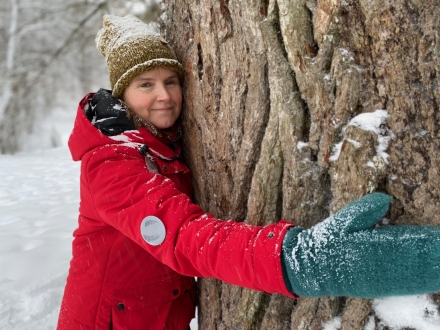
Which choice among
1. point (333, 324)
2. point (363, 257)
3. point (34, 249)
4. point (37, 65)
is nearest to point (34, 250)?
point (34, 249)

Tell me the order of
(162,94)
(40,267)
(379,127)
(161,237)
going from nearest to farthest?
(379,127) < (161,237) < (162,94) < (40,267)

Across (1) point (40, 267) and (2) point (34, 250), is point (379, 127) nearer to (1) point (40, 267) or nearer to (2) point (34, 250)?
(1) point (40, 267)

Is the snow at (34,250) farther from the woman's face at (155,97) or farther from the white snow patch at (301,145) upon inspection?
the white snow patch at (301,145)

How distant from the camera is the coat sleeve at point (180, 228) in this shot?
106 cm

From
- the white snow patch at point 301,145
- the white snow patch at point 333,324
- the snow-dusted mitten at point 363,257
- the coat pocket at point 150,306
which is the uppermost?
the white snow patch at point 301,145

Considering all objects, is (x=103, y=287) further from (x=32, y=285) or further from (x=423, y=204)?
(x=32, y=285)

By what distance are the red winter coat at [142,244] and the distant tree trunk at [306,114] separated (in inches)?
9.1

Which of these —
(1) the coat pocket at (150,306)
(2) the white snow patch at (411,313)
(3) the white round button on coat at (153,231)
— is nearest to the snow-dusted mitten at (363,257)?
(2) the white snow patch at (411,313)

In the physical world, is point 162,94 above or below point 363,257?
above

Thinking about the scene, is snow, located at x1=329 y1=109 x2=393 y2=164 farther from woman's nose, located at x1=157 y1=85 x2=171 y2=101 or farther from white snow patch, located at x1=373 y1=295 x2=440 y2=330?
woman's nose, located at x1=157 y1=85 x2=171 y2=101

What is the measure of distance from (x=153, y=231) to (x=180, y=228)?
9 cm

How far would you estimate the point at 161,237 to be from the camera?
121cm

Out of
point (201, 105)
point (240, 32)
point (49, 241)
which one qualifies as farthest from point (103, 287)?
point (49, 241)

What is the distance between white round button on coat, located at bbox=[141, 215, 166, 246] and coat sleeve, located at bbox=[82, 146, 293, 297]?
0.01 metres
